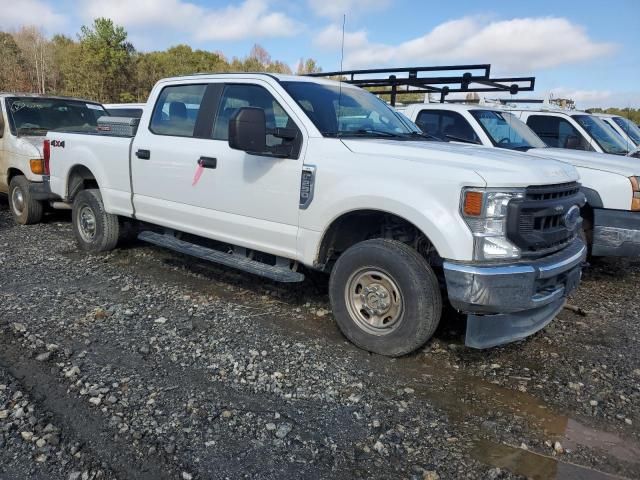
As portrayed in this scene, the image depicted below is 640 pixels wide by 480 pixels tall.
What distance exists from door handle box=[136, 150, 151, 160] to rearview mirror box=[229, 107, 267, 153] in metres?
1.64

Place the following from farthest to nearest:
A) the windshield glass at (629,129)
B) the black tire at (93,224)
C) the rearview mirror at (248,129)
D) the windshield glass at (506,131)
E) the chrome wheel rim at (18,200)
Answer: the windshield glass at (629,129) → the chrome wheel rim at (18,200) → the windshield glass at (506,131) → the black tire at (93,224) → the rearview mirror at (248,129)

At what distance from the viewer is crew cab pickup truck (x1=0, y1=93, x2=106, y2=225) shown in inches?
306

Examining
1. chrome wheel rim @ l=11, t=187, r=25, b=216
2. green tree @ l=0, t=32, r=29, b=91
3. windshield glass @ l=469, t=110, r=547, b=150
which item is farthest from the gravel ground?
green tree @ l=0, t=32, r=29, b=91

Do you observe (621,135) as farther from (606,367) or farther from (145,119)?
(145,119)

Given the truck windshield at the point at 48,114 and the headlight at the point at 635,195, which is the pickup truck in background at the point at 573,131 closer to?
the headlight at the point at 635,195

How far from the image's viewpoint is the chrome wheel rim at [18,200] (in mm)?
8102

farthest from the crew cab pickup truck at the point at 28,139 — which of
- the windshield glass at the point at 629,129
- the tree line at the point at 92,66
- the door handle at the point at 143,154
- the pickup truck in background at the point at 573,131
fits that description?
the tree line at the point at 92,66

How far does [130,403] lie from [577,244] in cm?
341

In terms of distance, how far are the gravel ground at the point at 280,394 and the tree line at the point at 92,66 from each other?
24.1 metres

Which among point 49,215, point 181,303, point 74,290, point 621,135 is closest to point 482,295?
point 181,303

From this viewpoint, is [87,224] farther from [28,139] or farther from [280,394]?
[280,394]

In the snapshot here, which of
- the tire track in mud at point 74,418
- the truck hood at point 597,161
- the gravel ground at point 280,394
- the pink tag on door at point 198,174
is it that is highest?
the truck hood at point 597,161

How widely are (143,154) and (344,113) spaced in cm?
217

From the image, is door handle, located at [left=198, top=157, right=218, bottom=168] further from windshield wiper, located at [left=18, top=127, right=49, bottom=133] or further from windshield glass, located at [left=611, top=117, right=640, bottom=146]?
windshield glass, located at [left=611, top=117, right=640, bottom=146]
